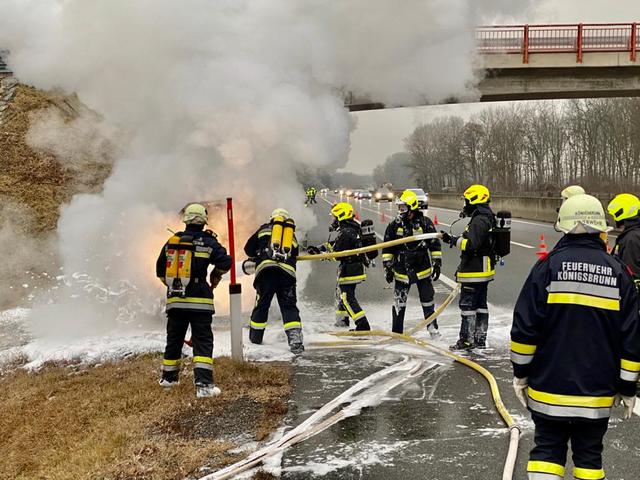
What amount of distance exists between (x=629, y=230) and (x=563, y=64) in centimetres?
1535

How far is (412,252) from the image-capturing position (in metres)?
6.89

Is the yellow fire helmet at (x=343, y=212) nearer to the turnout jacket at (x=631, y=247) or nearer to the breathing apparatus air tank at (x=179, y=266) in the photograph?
the breathing apparatus air tank at (x=179, y=266)

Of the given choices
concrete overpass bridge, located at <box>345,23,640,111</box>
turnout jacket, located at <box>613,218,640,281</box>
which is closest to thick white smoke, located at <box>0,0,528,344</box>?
turnout jacket, located at <box>613,218,640,281</box>

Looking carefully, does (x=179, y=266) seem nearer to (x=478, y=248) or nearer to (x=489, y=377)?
(x=489, y=377)

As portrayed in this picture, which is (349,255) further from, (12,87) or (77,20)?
(12,87)

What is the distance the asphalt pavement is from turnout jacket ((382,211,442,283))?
88 cm

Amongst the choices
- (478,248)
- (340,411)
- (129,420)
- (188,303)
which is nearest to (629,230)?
(478,248)

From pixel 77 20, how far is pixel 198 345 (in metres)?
5.82

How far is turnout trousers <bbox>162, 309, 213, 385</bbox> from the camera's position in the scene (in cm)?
492

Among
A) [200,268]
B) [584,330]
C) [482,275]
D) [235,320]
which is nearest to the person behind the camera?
[584,330]

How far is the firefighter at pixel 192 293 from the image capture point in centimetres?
500

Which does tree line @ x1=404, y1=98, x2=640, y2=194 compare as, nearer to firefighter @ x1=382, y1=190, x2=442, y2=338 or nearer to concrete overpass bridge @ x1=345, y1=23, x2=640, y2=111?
concrete overpass bridge @ x1=345, y1=23, x2=640, y2=111

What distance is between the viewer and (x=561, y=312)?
2646 mm

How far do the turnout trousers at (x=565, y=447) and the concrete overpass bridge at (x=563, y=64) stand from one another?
1461cm
